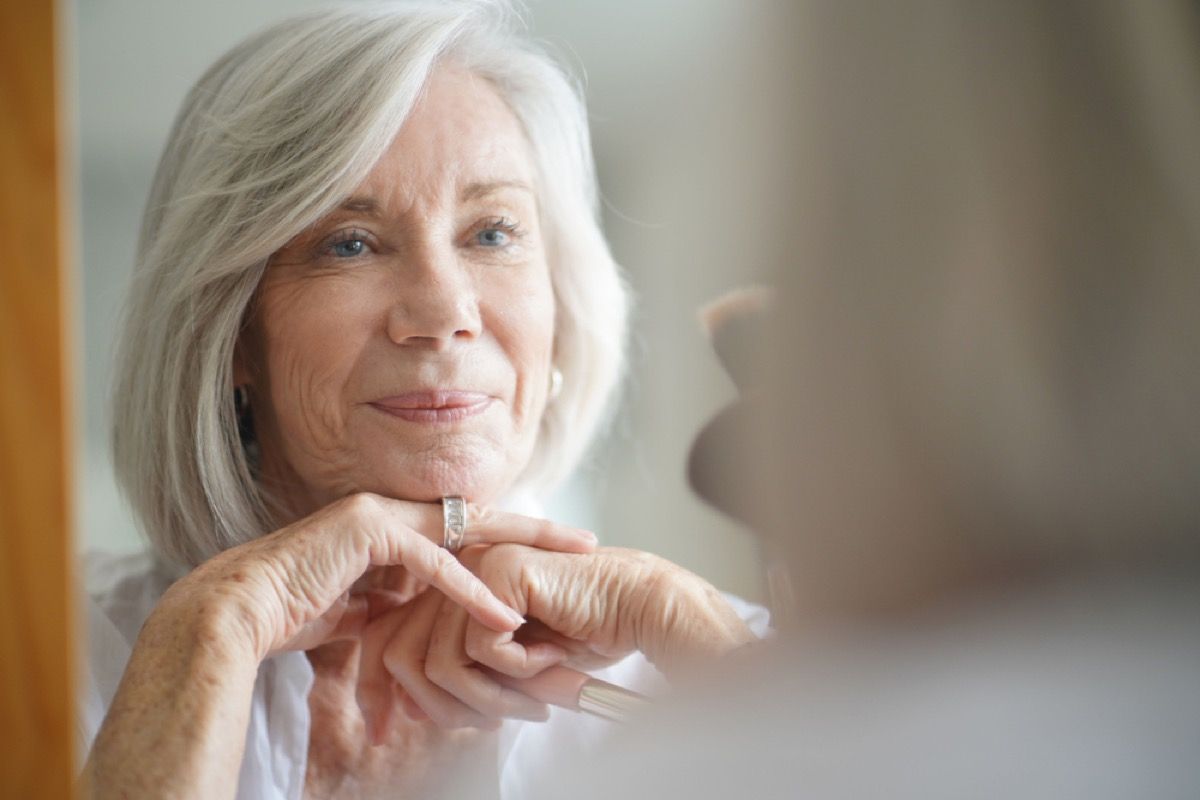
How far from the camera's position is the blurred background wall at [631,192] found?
1729 mm

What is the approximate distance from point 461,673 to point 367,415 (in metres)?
0.35

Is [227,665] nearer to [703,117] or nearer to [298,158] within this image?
[298,158]

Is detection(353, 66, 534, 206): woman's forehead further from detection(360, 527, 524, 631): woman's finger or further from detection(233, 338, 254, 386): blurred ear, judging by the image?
detection(360, 527, 524, 631): woman's finger

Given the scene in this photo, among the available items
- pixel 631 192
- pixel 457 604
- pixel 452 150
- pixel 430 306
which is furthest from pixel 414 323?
pixel 631 192

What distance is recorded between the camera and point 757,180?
737mm

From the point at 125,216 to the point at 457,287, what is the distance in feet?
3.26

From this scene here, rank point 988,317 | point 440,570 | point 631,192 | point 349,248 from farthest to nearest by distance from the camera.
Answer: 1. point 631,192
2. point 349,248
3. point 440,570
4. point 988,317

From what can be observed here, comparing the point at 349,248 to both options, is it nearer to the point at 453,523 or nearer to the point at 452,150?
the point at 452,150

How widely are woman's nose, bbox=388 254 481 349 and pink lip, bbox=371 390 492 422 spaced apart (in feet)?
0.21

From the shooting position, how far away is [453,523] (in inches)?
51.0

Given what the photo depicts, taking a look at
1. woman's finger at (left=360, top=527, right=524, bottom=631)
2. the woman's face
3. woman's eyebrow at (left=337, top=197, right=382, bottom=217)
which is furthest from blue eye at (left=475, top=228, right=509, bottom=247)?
woman's finger at (left=360, top=527, right=524, bottom=631)

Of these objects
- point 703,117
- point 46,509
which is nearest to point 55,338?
point 46,509

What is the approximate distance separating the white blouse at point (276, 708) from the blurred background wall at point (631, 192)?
14 centimetres

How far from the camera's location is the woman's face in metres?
1.31
